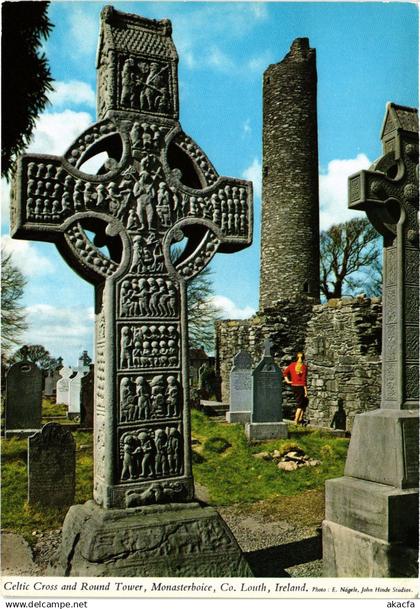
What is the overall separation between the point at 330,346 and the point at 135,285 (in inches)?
547

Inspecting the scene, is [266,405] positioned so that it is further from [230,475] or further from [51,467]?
[51,467]

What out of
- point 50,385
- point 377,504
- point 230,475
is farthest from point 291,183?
point 377,504

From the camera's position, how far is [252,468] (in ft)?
29.9

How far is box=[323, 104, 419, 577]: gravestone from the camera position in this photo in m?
3.74

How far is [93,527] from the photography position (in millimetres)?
3059

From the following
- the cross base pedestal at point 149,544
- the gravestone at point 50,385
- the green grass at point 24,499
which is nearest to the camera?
the cross base pedestal at point 149,544

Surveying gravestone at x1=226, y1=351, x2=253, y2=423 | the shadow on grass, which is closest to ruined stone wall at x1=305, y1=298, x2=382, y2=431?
gravestone at x1=226, y1=351, x2=253, y2=423

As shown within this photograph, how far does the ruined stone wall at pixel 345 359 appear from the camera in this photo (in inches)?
565

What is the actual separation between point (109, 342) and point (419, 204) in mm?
2639

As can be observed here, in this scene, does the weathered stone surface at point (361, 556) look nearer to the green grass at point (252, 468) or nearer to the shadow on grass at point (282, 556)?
the shadow on grass at point (282, 556)

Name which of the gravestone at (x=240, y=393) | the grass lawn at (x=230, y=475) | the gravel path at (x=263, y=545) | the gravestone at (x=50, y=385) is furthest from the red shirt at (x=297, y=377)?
the gravestone at (x=50, y=385)

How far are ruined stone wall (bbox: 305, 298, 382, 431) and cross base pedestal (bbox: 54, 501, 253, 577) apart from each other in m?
11.3

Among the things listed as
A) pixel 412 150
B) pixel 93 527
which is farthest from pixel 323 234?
pixel 93 527

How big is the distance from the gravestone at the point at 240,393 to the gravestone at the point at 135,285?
10.7 m
